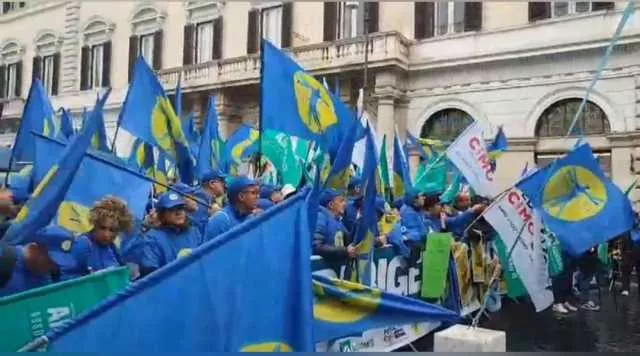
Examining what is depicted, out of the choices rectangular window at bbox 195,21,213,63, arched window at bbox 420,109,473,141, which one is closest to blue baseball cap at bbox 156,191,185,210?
rectangular window at bbox 195,21,213,63

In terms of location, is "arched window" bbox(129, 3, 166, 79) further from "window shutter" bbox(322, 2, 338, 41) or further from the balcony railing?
"window shutter" bbox(322, 2, 338, 41)

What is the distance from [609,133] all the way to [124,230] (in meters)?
12.7

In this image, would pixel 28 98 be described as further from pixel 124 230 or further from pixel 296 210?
pixel 296 210

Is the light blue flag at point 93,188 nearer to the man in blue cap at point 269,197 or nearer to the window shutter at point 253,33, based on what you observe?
the man in blue cap at point 269,197

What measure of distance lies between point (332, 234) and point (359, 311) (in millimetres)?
1689

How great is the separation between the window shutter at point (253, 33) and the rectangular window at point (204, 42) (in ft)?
3.56

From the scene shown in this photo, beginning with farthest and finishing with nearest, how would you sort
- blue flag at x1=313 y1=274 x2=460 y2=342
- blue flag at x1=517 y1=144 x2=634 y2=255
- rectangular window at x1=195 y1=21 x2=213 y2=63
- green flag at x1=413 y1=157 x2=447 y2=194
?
rectangular window at x1=195 y1=21 x2=213 y2=63, green flag at x1=413 y1=157 x2=447 y2=194, blue flag at x1=517 y1=144 x2=634 y2=255, blue flag at x1=313 y1=274 x2=460 y2=342

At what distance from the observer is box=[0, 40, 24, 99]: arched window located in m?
6.27

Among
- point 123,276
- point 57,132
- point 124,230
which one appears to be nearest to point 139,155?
point 57,132

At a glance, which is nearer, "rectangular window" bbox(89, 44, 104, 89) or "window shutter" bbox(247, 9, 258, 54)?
"rectangular window" bbox(89, 44, 104, 89)

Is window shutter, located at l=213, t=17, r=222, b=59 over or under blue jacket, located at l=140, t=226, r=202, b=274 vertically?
over

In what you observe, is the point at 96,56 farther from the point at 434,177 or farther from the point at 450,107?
the point at 450,107

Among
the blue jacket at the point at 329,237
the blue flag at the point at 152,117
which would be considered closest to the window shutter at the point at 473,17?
the blue flag at the point at 152,117

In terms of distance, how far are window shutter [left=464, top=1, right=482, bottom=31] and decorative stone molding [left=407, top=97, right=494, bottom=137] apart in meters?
1.74
